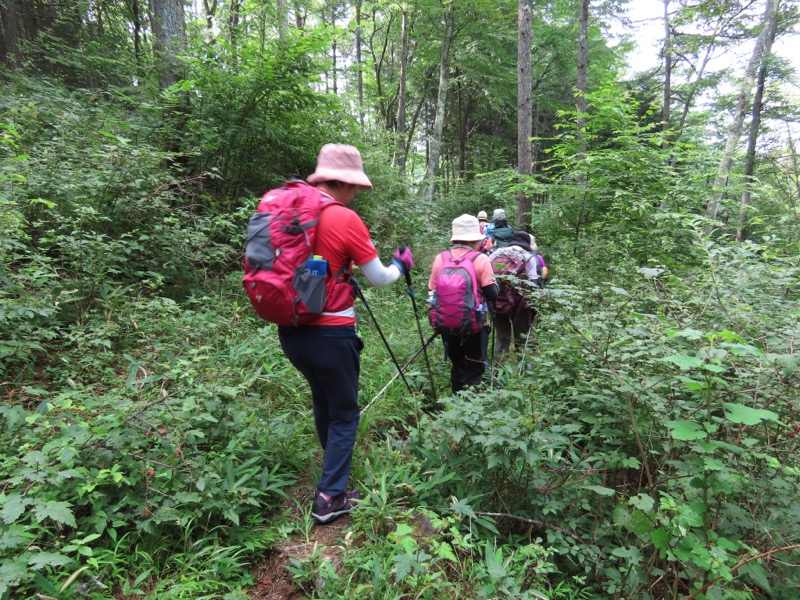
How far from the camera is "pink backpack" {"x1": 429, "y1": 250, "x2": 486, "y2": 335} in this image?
3.76 m

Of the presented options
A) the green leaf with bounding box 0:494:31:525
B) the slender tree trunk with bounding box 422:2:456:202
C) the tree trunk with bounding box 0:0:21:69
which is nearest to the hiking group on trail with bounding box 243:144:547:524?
the green leaf with bounding box 0:494:31:525

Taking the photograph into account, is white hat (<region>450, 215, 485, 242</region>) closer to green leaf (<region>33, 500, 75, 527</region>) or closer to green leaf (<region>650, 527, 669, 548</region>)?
green leaf (<region>650, 527, 669, 548</region>)

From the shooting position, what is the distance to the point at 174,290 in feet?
16.5

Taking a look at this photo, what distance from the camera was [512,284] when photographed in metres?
5.01

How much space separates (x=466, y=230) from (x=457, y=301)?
0.80 metres

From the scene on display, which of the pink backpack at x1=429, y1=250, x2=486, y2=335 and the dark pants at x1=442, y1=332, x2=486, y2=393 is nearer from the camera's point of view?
the pink backpack at x1=429, y1=250, x2=486, y2=335

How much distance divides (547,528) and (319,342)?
1.83 meters

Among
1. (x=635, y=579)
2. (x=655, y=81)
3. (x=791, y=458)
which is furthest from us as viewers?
(x=655, y=81)

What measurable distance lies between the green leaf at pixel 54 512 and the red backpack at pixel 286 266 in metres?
1.28

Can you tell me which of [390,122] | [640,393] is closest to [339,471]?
[640,393]

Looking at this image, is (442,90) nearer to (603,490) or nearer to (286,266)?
(286,266)

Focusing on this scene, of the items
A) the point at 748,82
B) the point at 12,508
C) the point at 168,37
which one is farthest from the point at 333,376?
the point at 748,82

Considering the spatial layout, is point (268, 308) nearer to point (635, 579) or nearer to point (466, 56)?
point (635, 579)

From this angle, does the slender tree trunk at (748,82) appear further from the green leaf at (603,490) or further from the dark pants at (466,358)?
the green leaf at (603,490)
